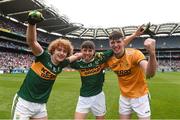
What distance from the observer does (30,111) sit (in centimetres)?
620

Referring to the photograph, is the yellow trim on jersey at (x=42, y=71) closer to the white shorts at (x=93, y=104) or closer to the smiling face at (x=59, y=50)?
the smiling face at (x=59, y=50)

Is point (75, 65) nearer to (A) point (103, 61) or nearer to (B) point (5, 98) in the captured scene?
(A) point (103, 61)

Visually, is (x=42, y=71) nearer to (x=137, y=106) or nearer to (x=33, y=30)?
(x=33, y=30)

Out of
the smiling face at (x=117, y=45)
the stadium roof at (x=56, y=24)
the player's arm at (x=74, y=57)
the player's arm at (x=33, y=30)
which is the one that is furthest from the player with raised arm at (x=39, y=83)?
the stadium roof at (x=56, y=24)

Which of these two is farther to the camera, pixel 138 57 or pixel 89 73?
pixel 89 73

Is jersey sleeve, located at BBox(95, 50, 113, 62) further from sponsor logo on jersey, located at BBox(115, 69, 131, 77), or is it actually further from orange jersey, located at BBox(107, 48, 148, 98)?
sponsor logo on jersey, located at BBox(115, 69, 131, 77)

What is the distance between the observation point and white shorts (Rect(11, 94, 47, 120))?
20.1ft

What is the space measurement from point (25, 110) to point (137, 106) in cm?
239

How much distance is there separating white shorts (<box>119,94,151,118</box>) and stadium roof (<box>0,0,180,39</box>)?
40.7 meters

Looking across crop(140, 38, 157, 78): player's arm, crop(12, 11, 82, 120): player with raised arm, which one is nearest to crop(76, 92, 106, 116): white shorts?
crop(12, 11, 82, 120): player with raised arm

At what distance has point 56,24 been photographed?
3329 inches

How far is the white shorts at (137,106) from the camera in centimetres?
693

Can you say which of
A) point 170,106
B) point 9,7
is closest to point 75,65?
point 170,106

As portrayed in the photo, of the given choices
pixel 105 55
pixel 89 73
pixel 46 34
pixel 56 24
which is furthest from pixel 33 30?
pixel 46 34
